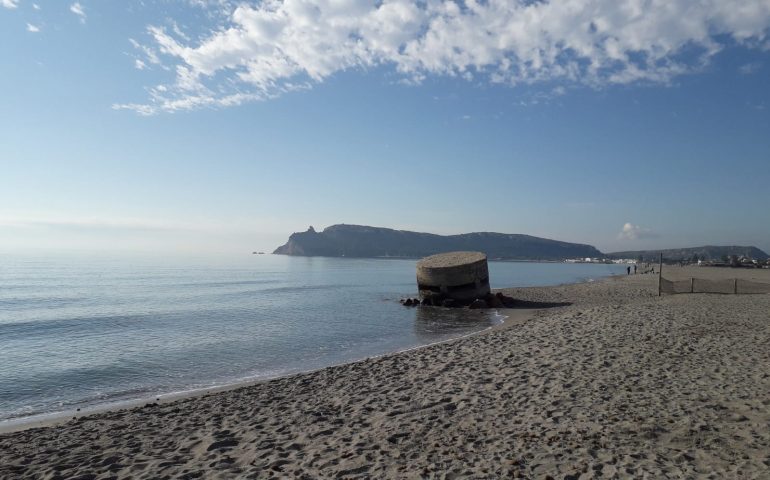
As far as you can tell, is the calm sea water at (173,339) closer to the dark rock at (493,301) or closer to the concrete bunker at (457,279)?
the concrete bunker at (457,279)

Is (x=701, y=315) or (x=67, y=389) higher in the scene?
(x=701, y=315)

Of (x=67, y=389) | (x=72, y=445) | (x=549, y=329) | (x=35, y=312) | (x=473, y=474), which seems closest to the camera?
(x=473, y=474)

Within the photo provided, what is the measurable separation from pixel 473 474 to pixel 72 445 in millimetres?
5471

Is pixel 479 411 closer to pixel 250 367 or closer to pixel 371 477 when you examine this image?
pixel 371 477

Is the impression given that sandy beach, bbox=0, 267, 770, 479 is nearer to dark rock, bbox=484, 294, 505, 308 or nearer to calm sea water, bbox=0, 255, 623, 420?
calm sea water, bbox=0, 255, 623, 420

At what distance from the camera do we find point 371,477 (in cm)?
498

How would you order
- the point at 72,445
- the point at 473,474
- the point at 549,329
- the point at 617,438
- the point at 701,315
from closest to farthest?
1. the point at 473,474
2. the point at 617,438
3. the point at 72,445
4. the point at 549,329
5. the point at 701,315

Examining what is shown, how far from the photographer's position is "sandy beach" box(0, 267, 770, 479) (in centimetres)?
517

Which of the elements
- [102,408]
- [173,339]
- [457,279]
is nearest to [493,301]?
[457,279]

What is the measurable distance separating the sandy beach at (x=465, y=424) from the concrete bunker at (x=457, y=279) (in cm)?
1395

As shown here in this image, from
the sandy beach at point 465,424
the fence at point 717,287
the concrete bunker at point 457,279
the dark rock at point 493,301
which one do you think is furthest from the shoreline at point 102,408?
the fence at point 717,287

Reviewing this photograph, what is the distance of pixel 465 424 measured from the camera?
21.1 ft

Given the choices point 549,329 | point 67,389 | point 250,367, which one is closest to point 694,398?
point 549,329

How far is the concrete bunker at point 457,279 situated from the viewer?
25.0m
